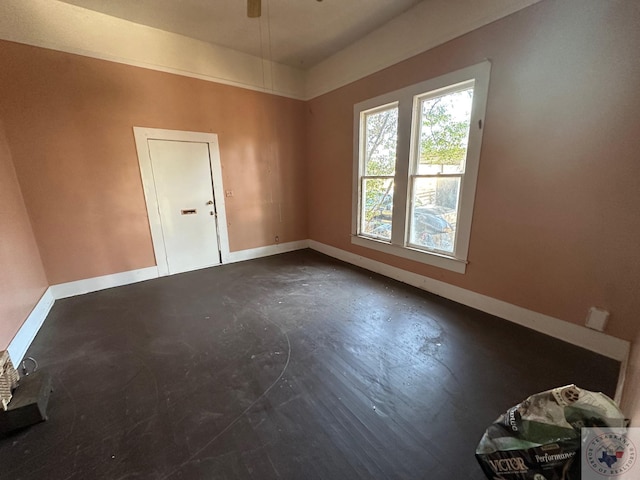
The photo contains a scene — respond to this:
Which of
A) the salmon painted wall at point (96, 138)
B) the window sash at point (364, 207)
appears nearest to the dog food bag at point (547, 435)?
the window sash at point (364, 207)

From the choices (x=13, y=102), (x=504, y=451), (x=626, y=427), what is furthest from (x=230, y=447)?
(x=13, y=102)

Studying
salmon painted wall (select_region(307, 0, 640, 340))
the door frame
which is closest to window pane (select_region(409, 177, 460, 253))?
salmon painted wall (select_region(307, 0, 640, 340))

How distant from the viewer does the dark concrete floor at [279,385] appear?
1267 millimetres

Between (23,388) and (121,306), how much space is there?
140cm

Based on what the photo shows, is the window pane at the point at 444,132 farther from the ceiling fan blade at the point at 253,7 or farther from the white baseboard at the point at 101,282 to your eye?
the white baseboard at the point at 101,282

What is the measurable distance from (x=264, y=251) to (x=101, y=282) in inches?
90.4

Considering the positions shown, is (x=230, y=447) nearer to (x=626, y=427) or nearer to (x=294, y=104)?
(x=626, y=427)

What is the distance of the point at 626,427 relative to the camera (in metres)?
0.83

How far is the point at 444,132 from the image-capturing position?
9.07 ft

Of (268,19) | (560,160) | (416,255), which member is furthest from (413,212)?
(268,19)

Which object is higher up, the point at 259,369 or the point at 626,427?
the point at 626,427

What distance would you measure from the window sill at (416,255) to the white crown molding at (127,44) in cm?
292

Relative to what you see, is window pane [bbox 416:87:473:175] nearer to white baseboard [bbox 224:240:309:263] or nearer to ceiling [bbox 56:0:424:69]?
ceiling [bbox 56:0:424:69]

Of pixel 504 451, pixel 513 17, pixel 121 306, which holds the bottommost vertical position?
pixel 121 306
